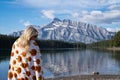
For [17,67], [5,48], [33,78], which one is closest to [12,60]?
[17,67]

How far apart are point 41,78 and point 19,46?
1153 mm

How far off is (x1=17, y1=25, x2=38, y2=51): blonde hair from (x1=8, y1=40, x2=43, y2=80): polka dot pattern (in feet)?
0.42

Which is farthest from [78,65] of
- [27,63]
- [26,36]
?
[26,36]

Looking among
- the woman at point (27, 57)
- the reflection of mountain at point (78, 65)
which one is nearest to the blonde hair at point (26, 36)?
the woman at point (27, 57)

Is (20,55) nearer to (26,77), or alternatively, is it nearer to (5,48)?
(26,77)

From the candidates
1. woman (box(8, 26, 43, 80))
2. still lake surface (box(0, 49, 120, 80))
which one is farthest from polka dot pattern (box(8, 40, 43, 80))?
still lake surface (box(0, 49, 120, 80))

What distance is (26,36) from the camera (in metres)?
8.89

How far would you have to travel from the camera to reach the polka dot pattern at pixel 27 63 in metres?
8.85

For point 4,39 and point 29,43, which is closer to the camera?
point 29,43

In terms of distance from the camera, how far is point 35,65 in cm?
885

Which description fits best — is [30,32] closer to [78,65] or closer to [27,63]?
[27,63]

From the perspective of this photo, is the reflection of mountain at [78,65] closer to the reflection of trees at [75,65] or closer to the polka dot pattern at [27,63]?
the reflection of trees at [75,65]

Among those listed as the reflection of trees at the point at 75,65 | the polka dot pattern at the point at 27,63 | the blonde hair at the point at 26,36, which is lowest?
the reflection of trees at the point at 75,65

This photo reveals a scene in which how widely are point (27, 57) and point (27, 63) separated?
18 cm
